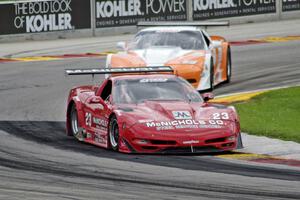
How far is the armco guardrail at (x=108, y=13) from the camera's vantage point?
1382 inches

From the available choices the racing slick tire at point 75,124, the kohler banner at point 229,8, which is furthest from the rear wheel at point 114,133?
the kohler banner at point 229,8

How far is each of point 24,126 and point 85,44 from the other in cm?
1538

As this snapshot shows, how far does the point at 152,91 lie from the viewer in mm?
17641

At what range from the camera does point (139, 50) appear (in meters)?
24.7

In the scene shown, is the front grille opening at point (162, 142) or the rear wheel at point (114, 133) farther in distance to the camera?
the rear wheel at point (114, 133)

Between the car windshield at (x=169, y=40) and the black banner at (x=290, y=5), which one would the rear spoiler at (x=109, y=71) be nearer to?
the car windshield at (x=169, y=40)

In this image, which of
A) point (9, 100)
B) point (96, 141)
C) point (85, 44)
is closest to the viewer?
point (96, 141)

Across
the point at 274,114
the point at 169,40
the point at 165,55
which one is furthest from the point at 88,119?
the point at 169,40

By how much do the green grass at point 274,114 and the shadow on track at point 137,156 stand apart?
2.18 m

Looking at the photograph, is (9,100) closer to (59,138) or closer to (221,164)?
(59,138)

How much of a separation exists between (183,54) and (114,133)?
765 cm

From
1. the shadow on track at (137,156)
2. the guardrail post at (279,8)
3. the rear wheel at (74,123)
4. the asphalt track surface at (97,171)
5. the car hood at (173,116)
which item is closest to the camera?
the asphalt track surface at (97,171)

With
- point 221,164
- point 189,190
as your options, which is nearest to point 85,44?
point 221,164

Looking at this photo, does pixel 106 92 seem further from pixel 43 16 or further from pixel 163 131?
pixel 43 16
